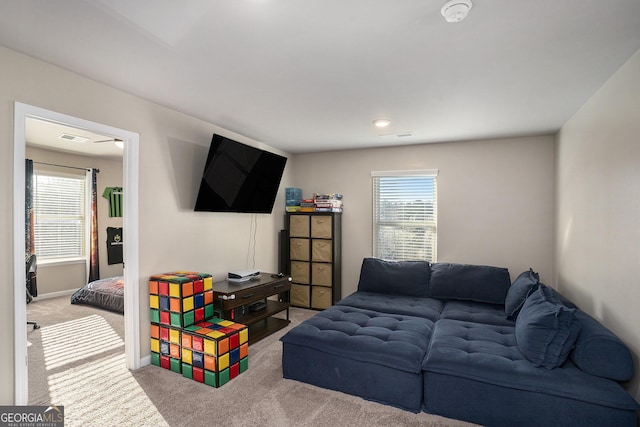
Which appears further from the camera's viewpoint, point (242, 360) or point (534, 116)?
point (534, 116)

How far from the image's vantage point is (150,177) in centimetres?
296

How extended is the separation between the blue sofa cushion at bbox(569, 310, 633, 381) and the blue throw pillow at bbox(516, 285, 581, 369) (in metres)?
0.06

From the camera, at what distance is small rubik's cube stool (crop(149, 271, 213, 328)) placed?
2.78 meters

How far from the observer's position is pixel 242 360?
9.31ft

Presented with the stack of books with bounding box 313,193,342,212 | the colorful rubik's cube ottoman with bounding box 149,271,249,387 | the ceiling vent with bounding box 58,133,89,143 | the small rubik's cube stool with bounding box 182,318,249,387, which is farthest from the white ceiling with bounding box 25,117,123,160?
the stack of books with bounding box 313,193,342,212

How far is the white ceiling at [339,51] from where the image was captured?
1.57 m

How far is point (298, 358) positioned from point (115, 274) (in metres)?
5.02

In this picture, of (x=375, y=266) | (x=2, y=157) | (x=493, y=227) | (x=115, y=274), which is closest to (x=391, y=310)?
(x=375, y=266)

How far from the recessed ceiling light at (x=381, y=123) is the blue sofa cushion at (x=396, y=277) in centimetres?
172

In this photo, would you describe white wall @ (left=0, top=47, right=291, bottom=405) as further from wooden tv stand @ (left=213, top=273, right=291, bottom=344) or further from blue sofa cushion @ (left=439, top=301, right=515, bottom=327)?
blue sofa cushion @ (left=439, top=301, right=515, bottom=327)

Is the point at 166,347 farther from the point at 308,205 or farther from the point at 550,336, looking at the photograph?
the point at 550,336

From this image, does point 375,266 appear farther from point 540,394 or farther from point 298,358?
point 540,394

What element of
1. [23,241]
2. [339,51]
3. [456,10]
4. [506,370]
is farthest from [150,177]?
[506,370]

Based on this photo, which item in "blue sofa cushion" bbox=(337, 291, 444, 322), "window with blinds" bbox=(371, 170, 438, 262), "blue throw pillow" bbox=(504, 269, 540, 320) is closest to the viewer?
"blue throw pillow" bbox=(504, 269, 540, 320)
